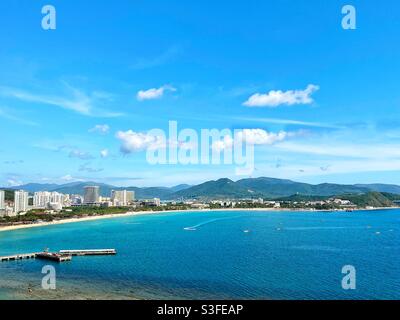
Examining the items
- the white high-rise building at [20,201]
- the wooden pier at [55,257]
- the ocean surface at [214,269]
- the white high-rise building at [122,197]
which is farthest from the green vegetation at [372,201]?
the wooden pier at [55,257]

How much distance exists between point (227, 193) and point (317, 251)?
167997 mm

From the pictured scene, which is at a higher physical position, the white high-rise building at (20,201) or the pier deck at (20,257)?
the white high-rise building at (20,201)

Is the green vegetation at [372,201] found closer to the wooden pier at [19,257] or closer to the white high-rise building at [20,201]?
the white high-rise building at [20,201]

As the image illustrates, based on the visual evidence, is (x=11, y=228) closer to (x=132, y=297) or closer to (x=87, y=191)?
(x=132, y=297)

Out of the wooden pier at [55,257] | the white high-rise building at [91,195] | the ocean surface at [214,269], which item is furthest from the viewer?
the white high-rise building at [91,195]

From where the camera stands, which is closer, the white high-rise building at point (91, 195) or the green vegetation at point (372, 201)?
the white high-rise building at point (91, 195)

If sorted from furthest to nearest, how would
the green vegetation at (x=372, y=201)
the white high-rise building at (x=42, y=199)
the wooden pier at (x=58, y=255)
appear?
the green vegetation at (x=372, y=201) < the white high-rise building at (x=42, y=199) < the wooden pier at (x=58, y=255)

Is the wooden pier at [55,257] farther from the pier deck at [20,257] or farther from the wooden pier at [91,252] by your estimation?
the wooden pier at [91,252]

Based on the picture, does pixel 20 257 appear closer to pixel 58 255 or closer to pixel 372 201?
pixel 58 255

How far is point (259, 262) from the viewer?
22844 millimetres

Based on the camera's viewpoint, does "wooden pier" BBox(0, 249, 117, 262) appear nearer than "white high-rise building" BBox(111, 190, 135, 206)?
Yes

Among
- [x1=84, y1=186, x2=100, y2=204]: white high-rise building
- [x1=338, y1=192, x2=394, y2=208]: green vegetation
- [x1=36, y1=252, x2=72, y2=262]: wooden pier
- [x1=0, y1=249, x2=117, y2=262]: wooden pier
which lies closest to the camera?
[x1=36, y1=252, x2=72, y2=262]: wooden pier

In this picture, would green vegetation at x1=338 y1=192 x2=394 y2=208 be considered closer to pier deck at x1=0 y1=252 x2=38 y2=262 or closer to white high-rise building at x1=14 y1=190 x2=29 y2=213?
white high-rise building at x1=14 y1=190 x2=29 y2=213

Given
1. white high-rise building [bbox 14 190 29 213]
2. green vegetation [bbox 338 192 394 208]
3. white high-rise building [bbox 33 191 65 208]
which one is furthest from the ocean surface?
green vegetation [bbox 338 192 394 208]
